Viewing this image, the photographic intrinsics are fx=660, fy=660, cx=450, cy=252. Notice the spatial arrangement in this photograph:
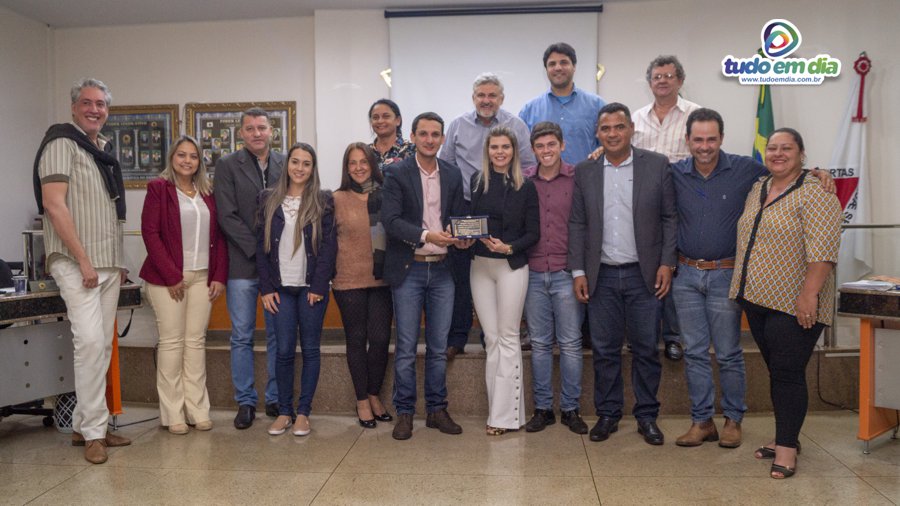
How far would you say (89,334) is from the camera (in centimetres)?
324

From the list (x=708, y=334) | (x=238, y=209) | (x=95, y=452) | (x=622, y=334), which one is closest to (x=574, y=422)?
(x=622, y=334)

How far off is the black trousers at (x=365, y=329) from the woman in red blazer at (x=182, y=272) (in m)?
0.76

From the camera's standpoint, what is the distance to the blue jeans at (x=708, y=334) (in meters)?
3.23

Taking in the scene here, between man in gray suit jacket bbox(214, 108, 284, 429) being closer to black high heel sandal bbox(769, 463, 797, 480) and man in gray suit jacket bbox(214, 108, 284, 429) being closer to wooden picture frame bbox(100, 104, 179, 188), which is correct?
black high heel sandal bbox(769, 463, 797, 480)

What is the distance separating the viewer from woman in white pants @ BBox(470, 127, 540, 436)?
3.41m

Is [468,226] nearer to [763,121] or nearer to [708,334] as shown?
[708,334]

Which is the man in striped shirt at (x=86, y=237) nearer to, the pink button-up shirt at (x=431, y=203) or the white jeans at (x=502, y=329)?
the pink button-up shirt at (x=431, y=203)

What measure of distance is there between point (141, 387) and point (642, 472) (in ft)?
10.5

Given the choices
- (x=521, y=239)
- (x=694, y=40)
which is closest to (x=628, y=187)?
(x=521, y=239)

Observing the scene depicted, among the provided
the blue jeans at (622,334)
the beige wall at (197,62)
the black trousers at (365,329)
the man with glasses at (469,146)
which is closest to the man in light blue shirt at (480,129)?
the man with glasses at (469,146)

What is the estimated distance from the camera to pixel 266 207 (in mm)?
3600

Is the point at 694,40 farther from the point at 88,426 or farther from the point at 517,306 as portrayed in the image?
the point at 88,426

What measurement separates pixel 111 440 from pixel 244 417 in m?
0.68

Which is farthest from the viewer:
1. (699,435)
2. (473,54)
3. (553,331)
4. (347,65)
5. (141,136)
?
(141,136)
